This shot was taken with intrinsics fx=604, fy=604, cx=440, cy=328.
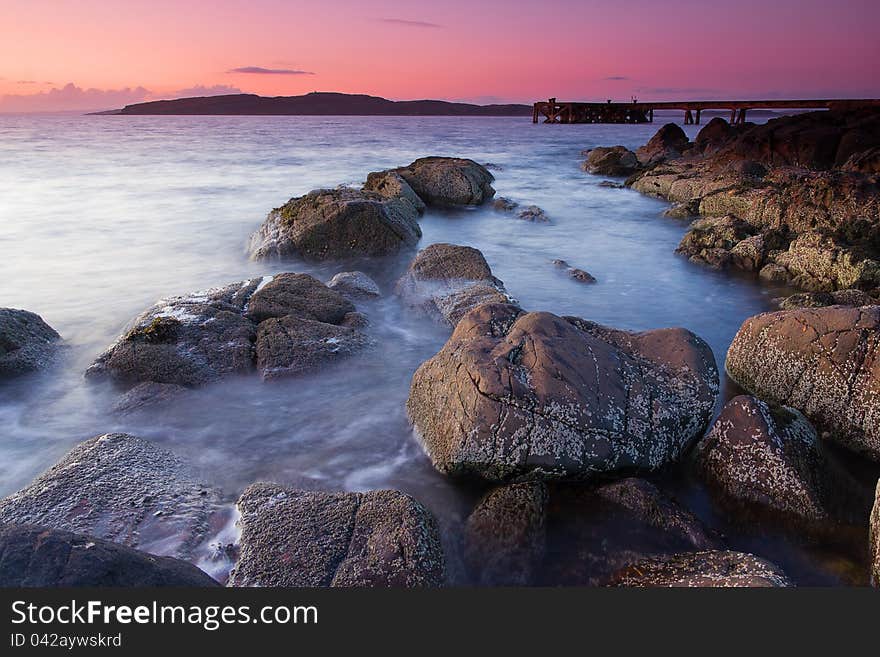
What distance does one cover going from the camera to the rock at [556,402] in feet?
12.6

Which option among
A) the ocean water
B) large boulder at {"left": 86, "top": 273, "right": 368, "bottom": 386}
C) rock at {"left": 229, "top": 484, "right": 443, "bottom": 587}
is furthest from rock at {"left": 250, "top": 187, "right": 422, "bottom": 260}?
rock at {"left": 229, "top": 484, "right": 443, "bottom": 587}

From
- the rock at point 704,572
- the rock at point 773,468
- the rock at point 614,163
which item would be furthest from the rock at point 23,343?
the rock at point 614,163

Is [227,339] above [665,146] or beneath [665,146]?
beneath

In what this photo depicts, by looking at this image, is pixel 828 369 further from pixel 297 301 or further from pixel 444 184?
pixel 444 184

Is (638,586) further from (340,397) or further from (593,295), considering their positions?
(593,295)

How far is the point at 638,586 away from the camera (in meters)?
3.13

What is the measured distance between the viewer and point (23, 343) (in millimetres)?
5941

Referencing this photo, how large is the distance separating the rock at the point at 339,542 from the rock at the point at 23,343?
11.4ft

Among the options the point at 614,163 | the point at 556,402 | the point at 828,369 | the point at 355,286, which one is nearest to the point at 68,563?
the point at 556,402

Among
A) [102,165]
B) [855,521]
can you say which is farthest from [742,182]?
[102,165]

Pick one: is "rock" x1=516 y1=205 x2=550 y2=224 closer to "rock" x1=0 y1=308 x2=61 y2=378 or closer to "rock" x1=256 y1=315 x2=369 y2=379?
"rock" x1=256 y1=315 x2=369 y2=379

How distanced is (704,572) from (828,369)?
8.19ft

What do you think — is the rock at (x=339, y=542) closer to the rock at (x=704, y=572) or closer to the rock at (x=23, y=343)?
the rock at (x=704, y=572)

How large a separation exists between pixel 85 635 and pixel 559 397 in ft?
9.09
